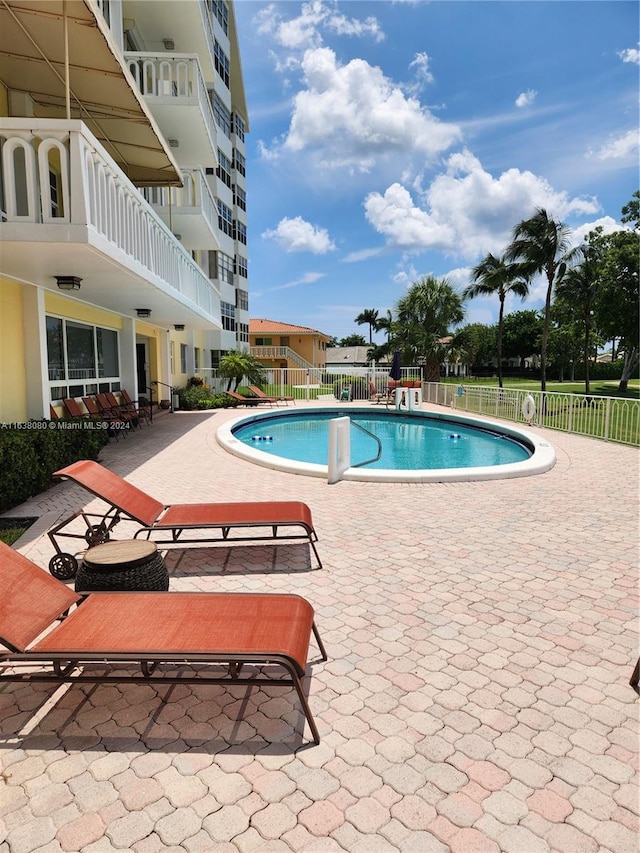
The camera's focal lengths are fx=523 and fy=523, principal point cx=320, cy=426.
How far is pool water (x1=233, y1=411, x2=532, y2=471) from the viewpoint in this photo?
13047mm

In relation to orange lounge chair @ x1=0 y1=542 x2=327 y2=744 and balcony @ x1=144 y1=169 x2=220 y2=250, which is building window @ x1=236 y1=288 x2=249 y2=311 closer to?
balcony @ x1=144 y1=169 x2=220 y2=250

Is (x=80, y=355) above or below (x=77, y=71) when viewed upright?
below

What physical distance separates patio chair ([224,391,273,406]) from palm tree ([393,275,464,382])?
1307cm

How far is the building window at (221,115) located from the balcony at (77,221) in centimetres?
2292

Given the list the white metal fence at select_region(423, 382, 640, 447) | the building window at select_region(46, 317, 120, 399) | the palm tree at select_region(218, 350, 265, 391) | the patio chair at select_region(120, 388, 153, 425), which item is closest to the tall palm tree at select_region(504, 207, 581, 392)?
the white metal fence at select_region(423, 382, 640, 447)

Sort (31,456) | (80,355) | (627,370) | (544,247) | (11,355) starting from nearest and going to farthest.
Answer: (31,456) < (11,355) < (80,355) < (544,247) < (627,370)

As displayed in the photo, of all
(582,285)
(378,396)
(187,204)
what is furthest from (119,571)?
(582,285)

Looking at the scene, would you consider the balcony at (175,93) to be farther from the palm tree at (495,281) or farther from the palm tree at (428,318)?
the palm tree at (495,281)

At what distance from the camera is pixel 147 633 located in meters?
2.94

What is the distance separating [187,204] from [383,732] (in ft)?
62.1

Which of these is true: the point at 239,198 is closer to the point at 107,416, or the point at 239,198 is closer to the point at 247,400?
the point at 247,400

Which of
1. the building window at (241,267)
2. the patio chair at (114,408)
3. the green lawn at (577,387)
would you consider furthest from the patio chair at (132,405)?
the green lawn at (577,387)

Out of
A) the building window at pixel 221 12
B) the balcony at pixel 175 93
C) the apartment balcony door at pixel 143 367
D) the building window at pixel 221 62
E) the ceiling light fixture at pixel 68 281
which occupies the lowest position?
the apartment balcony door at pixel 143 367

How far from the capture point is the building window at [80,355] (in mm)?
11547
